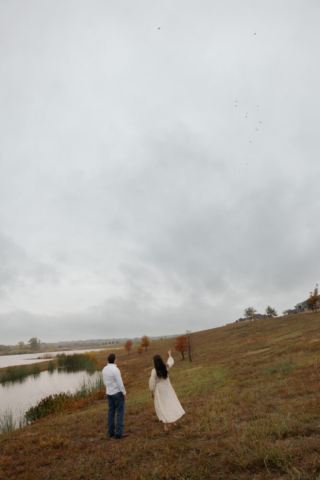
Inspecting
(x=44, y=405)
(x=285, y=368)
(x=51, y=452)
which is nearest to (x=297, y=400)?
(x=285, y=368)

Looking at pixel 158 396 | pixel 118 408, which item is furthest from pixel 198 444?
pixel 118 408

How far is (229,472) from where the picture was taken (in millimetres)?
5250

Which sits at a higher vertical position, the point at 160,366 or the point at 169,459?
the point at 160,366

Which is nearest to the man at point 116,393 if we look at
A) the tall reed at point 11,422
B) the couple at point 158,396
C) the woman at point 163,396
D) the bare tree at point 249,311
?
the couple at point 158,396

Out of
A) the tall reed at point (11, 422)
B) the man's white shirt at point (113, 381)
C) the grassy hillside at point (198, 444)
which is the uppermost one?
the man's white shirt at point (113, 381)

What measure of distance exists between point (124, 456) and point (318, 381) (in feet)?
30.2

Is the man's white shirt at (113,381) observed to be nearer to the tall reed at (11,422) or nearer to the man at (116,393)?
the man at (116,393)

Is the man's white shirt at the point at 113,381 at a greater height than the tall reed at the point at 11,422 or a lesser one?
greater

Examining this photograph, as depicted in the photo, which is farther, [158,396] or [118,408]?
[118,408]

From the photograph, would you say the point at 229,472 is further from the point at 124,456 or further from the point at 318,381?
the point at 318,381

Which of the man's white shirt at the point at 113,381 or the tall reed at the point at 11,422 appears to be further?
the tall reed at the point at 11,422

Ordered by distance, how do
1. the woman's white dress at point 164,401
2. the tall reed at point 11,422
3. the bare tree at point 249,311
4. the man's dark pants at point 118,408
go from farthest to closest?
the bare tree at point 249,311
the tall reed at point 11,422
the man's dark pants at point 118,408
the woman's white dress at point 164,401

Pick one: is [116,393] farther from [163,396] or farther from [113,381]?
[163,396]

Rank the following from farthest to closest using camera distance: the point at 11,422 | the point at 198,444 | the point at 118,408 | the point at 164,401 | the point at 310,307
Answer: the point at 310,307 < the point at 11,422 < the point at 118,408 < the point at 164,401 < the point at 198,444
